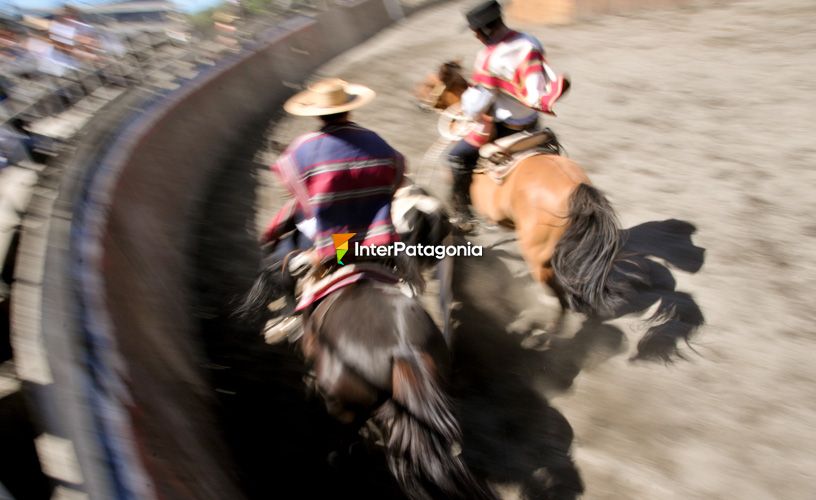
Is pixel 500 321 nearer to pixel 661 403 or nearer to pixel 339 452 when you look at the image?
pixel 661 403

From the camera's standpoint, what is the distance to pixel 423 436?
9.13ft

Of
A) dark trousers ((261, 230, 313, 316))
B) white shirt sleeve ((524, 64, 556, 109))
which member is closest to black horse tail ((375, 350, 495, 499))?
dark trousers ((261, 230, 313, 316))

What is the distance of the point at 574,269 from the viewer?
13.1 ft

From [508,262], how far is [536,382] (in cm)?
170

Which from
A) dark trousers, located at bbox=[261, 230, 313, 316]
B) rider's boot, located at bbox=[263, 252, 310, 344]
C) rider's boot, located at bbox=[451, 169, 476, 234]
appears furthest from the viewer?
rider's boot, located at bbox=[451, 169, 476, 234]

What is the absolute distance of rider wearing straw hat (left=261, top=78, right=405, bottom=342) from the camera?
3.37 m

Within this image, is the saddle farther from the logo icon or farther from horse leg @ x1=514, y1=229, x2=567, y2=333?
the logo icon

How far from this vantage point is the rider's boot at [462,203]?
5.20m

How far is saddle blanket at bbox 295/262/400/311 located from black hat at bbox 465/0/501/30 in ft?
7.27

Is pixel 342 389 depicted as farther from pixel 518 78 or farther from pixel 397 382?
pixel 518 78

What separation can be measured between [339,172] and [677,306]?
3194mm

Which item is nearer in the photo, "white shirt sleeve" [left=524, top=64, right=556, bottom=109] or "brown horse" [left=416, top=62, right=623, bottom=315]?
"brown horse" [left=416, top=62, right=623, bottom=315]

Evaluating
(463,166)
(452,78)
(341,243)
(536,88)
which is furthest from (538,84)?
(341,243)

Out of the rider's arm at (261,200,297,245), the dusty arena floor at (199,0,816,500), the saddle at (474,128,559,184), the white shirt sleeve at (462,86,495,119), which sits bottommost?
the dusty arena floor at (199,0,816,500)
